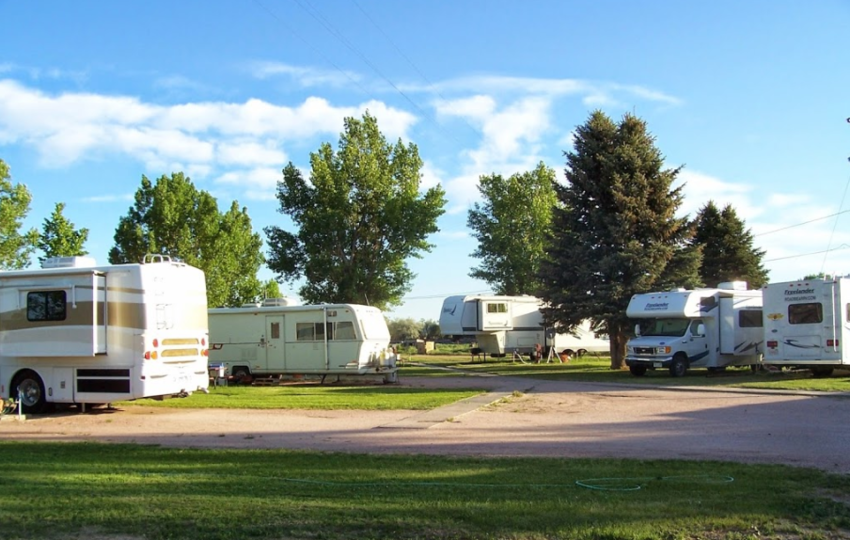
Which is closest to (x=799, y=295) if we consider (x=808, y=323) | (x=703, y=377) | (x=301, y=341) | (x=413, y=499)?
(x=808, y=323)

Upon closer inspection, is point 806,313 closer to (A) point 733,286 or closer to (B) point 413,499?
(A) point 733,286

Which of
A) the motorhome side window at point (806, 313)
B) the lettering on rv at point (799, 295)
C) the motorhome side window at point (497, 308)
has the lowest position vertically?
the motorhome side window at point (806, 313)

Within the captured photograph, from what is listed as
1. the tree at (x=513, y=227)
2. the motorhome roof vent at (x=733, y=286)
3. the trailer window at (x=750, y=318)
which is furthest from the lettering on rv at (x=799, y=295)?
the tree at (x=513, y=227)

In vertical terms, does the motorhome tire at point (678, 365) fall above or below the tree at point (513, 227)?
below

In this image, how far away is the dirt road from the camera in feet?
35.5

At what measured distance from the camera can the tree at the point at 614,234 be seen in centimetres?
3153

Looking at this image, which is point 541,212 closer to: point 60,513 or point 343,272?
point 343,272

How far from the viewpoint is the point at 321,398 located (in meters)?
19.5

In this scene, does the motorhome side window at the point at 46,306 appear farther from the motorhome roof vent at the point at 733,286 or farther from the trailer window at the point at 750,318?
the motorhome roof vent at the point at 733,286

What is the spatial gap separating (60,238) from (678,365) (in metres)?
24.6

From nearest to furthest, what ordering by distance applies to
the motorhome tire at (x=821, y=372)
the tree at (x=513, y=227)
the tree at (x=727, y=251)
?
1. the motorhome tire at (x=821, y=372)
2. the tree at (x=727, y=251)
3. the tree at (x=513, y=227)

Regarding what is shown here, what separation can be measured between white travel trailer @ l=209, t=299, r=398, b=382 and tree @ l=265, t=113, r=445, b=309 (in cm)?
1585

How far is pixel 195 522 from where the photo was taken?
618cm

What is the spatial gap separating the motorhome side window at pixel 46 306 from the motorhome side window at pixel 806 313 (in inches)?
836
